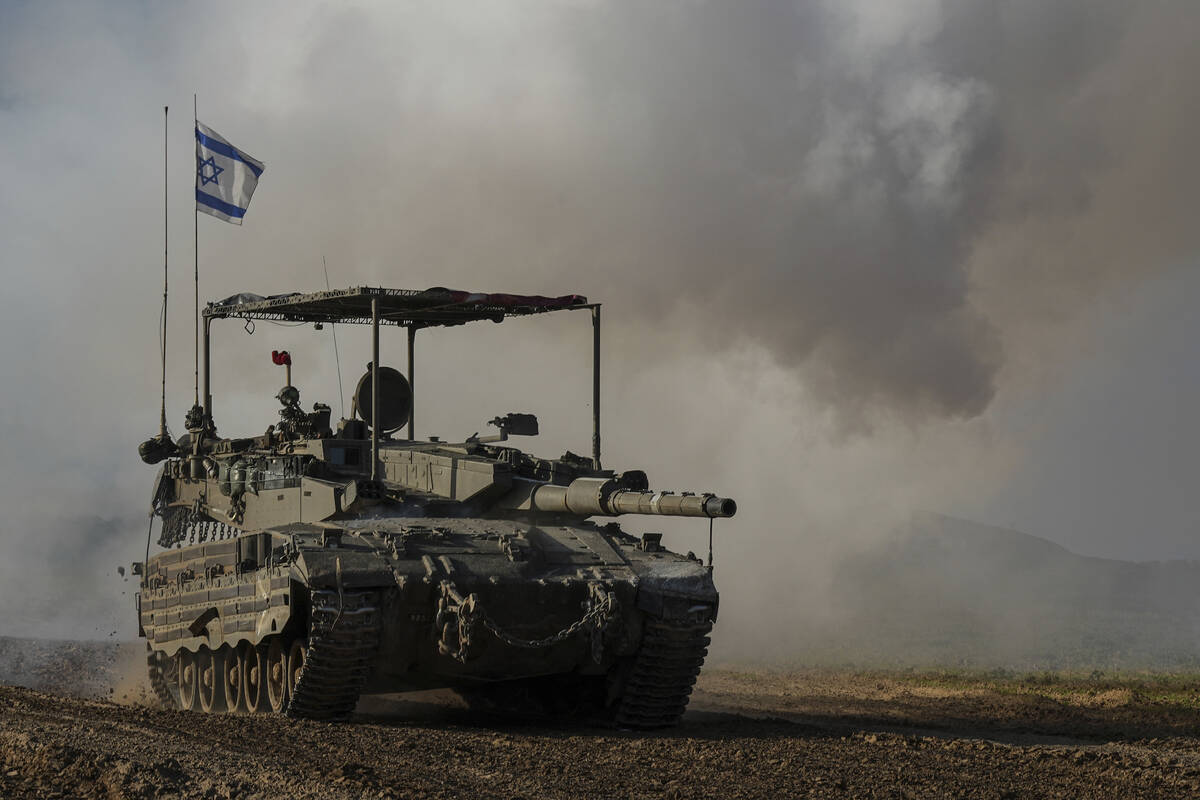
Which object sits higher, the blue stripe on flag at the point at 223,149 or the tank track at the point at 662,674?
the blue stripe on flag at the point at 223,149

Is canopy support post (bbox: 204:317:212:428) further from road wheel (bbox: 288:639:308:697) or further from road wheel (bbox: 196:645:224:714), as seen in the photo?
road wheel (bbox: 288:639:308:697)

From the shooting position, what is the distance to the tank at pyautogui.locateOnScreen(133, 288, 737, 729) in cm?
1605

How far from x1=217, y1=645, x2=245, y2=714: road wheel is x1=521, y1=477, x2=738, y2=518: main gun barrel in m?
4.14

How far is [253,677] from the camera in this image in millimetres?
18516

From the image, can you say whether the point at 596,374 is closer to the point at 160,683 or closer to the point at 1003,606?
the point at 160,683

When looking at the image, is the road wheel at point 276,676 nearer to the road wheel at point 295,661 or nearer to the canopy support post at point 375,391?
the road wheel at point 295,661

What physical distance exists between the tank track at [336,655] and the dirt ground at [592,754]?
374 millimetres

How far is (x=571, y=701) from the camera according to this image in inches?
752

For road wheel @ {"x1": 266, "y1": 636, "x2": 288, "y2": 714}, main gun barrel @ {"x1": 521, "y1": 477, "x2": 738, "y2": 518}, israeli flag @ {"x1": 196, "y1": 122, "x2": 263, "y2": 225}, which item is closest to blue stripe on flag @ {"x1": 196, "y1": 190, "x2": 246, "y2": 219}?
israeli flag @ {"x1": 196, "y1": 122, "x2": 263, "y2": 225}

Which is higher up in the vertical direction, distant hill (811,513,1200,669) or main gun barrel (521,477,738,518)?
main gun barrel (521,477,738,518)

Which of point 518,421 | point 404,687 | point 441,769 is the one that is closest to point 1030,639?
point 518,421

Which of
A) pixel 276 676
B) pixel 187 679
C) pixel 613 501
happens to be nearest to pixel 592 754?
pixel 613 501

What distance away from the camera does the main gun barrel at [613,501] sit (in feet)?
55.2

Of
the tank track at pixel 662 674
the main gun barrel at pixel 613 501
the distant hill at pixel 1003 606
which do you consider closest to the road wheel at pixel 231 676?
the main gun barrel at pixel 613 501
